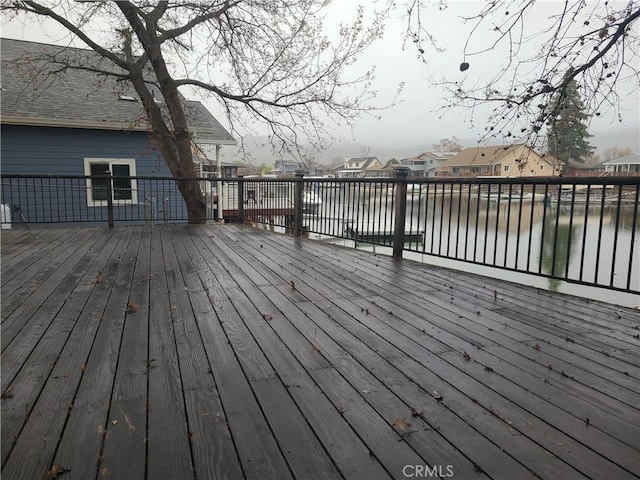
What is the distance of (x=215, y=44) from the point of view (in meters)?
8.34

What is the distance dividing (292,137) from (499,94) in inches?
241

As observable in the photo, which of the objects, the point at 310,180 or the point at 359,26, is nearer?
the point at 310,180

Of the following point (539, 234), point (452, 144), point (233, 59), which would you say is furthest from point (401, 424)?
point (233, 59)

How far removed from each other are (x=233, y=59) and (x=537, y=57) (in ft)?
22.2

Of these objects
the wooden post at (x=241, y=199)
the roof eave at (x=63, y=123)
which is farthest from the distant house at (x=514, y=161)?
the roof eave at (x=63, y=123)

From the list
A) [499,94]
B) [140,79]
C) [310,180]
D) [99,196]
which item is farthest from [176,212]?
[499,94]

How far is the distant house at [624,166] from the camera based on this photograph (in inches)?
109

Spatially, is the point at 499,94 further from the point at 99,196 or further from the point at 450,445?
the point at 99,196

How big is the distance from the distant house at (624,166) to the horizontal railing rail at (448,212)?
118mm

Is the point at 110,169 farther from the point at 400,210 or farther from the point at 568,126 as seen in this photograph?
the point at 568,126

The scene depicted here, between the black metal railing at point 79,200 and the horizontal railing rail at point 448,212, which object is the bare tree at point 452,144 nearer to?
the horizontal railing rail at point 448,212

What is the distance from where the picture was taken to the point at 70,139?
30.5ft

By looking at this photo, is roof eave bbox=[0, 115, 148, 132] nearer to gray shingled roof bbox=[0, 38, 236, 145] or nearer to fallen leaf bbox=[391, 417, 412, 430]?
gray shingled roof bbox=[0, 38, 236, 145]

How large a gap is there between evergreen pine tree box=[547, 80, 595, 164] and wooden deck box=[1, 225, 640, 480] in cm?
143
